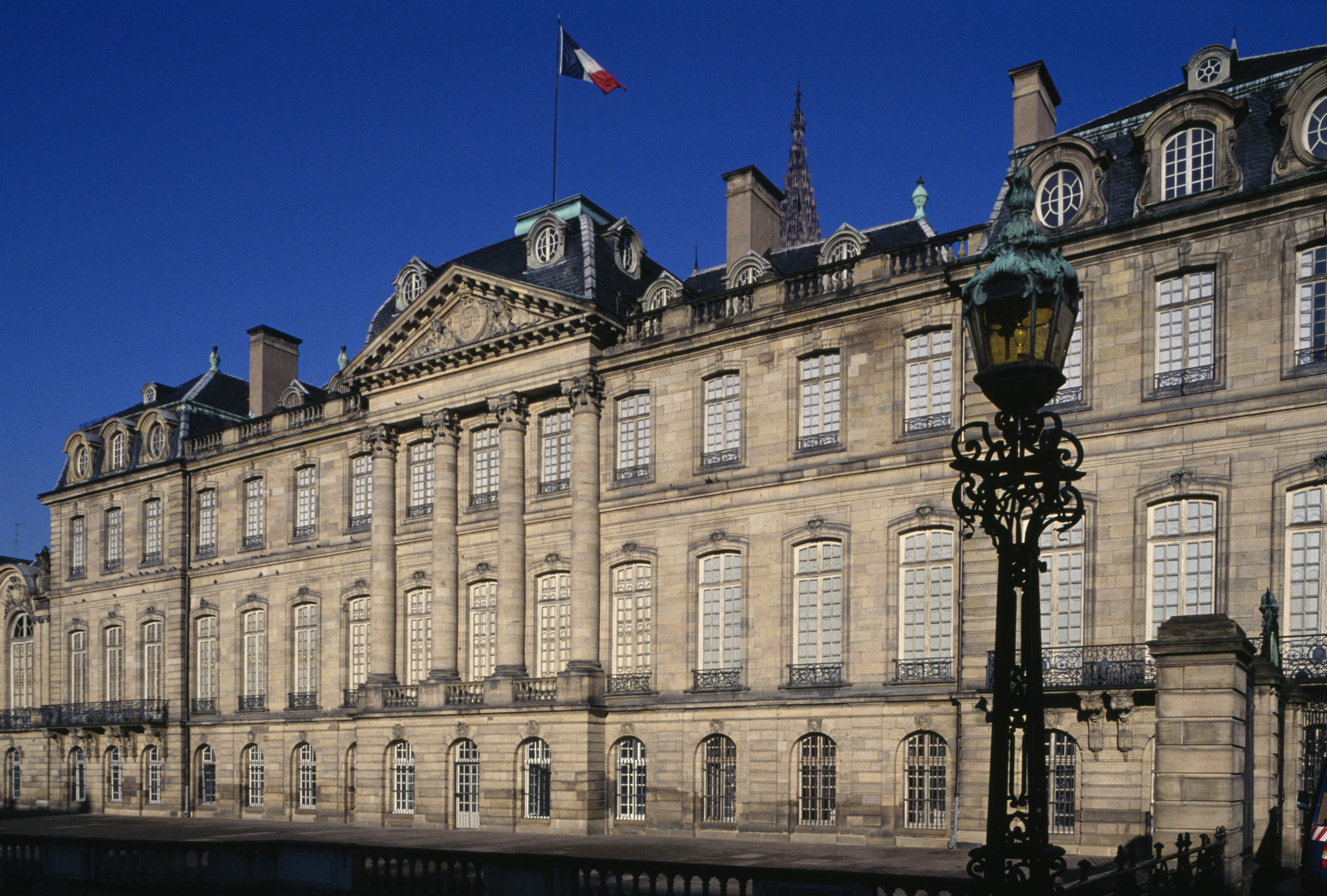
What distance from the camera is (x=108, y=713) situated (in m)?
44.0

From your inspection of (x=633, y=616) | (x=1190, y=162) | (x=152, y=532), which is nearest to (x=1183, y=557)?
(x=1190, y=162)

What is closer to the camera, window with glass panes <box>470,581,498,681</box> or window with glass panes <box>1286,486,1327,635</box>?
window with glass panes <box>1286,486,1327,635</box>

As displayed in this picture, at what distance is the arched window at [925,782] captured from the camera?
25.1 meters

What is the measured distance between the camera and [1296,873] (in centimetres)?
1722

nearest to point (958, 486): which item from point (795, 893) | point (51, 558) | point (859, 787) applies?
point (795, 893)

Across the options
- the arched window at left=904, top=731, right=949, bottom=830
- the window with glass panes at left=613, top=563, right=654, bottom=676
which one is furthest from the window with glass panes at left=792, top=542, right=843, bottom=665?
the window with glass panes at left=613, top=563, right=654, bottom=676

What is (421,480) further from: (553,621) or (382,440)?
(553,621)

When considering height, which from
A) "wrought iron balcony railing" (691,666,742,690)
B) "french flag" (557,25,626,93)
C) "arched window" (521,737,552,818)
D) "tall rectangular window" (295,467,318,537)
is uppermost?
"french flag" (557,25,626,93)

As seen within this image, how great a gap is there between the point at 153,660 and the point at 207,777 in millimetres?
5308

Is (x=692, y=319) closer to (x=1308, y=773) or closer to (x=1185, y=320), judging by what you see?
(x=1185, y=320)

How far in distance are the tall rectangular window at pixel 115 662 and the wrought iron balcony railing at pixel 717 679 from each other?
83.9 feet

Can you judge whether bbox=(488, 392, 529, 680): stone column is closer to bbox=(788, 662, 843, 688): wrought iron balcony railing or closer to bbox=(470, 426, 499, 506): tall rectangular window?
bbox=(470, 426, 499, 506): tall rectangular window

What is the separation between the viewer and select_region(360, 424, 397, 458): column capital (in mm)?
35719

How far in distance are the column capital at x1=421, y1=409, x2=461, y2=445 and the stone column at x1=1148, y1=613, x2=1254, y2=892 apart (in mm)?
24548
